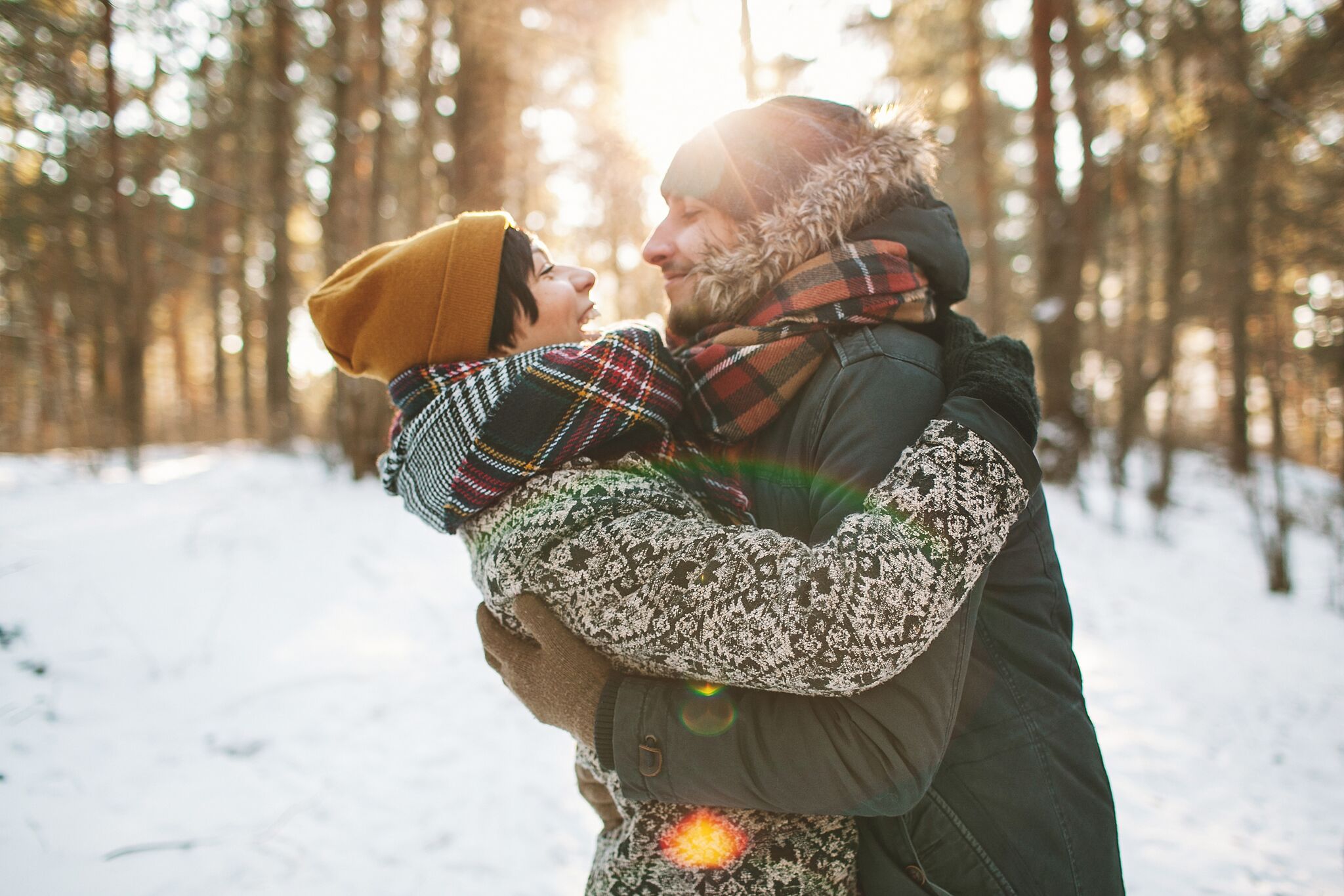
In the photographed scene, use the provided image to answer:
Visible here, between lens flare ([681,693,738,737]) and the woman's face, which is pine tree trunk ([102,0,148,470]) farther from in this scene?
lens flare ([681,693,738,737])

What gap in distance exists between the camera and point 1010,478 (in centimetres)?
106

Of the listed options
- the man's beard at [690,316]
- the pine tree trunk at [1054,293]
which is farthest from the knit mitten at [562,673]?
the pine tree trunk at [1054,293]

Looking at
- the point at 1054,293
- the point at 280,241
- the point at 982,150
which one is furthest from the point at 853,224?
the point at 982,150

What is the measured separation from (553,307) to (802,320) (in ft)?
1.80

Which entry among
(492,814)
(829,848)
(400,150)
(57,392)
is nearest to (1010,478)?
(829,848)

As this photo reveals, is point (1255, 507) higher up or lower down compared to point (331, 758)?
higher up

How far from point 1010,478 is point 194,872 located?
3.06 metres

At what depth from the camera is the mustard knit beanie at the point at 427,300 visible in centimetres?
139

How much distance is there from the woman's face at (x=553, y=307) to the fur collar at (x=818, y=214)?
0.93 ft

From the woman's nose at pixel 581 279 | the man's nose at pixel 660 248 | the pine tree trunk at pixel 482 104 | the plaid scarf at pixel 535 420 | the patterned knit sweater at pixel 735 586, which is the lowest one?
the patterned knit sweater at pixel 735 586

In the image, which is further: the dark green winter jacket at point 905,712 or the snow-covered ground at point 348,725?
the snow-covered ground at point 348,725

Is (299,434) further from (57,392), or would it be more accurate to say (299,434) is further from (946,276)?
(946,276)

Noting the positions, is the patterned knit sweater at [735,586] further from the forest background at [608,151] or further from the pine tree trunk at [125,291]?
the pine tree trunk at [125,291]

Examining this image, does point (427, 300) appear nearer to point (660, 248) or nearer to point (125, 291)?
point (660, 248)
